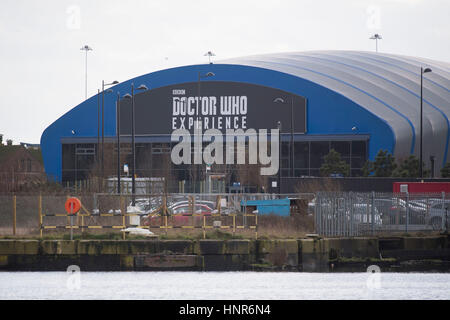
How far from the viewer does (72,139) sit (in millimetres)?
82312

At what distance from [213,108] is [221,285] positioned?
52404 mm

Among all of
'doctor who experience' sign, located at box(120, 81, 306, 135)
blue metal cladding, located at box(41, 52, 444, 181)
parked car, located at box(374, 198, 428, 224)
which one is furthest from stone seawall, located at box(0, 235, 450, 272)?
'doctor who experience' sign, located at box(120, 81, 306, 135)

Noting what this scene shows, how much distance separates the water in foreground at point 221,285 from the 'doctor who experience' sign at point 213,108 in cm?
4730

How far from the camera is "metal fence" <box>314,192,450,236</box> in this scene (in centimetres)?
3244

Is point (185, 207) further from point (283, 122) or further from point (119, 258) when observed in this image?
point (283, 122)

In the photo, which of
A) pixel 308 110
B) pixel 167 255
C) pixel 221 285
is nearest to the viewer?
pixel 221 285

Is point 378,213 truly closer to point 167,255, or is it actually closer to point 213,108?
point 167,255

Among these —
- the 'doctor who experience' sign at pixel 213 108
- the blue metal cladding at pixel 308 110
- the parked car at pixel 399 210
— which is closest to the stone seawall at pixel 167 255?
the parked car at pixel 399 210

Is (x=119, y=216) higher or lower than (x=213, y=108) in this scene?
lower

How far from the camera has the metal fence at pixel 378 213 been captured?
32.4 metres

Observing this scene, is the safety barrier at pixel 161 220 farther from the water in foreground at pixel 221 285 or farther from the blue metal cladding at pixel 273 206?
the blue metal cladding at pixel 273 206

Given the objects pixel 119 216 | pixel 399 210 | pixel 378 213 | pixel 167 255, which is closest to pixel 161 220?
pixel 119 216

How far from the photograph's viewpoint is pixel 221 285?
92.4 feet
